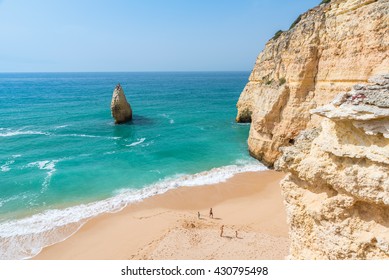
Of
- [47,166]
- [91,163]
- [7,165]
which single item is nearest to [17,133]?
[7,165]

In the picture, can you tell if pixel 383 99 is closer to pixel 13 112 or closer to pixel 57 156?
pixel 57 156

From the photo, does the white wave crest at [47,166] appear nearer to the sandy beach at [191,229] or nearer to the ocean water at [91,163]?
the ocean water at [91,163]

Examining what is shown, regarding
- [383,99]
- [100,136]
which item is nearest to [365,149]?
[383,99]

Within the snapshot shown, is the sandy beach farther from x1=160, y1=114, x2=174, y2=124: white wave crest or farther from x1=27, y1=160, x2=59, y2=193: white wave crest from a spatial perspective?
x1=160, y1=114, x2=174, y2=124: white wave crest

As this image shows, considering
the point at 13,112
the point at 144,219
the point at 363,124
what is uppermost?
the point at 363,124

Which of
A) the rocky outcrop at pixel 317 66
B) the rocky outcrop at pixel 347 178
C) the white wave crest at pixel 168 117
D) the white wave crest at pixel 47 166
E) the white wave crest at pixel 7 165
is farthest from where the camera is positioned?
the white wave crest at pixel 168 117

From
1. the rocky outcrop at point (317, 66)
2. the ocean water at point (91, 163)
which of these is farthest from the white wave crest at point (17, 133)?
the rocky outcrop at point (317, 66)
